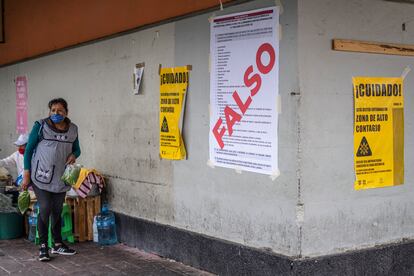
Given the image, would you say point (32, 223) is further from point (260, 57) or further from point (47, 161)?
point (260, 57)

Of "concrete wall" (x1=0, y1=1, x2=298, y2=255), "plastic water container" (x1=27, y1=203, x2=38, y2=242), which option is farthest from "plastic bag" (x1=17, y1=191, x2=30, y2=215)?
"concrete wall" (x1=0, y1=1, x2=298, y2=255)

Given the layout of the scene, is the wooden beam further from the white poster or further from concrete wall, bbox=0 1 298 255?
the white poster

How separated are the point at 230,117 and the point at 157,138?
144cm

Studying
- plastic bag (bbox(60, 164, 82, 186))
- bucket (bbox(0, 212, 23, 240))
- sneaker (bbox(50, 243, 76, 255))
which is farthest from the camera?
bucket (bbox(0, 212, 23, 240))

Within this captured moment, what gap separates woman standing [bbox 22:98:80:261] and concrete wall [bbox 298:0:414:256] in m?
3.04

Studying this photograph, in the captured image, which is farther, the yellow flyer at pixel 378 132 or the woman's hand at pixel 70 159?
the woman's hand at pixel 70 159

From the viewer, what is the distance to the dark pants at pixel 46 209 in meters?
6.67

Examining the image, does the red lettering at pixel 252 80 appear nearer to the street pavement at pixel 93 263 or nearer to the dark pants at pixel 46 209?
the street pavement at pixel 93 263

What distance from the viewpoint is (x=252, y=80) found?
5.48 metres

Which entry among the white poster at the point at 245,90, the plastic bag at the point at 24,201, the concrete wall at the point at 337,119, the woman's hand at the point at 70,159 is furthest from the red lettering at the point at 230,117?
the plastic bag at the point at 24,201

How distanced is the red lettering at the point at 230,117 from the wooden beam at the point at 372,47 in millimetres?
1162

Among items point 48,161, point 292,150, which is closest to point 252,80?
point 292,150

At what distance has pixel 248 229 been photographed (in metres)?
5.60

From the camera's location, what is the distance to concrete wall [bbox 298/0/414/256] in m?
5.07
